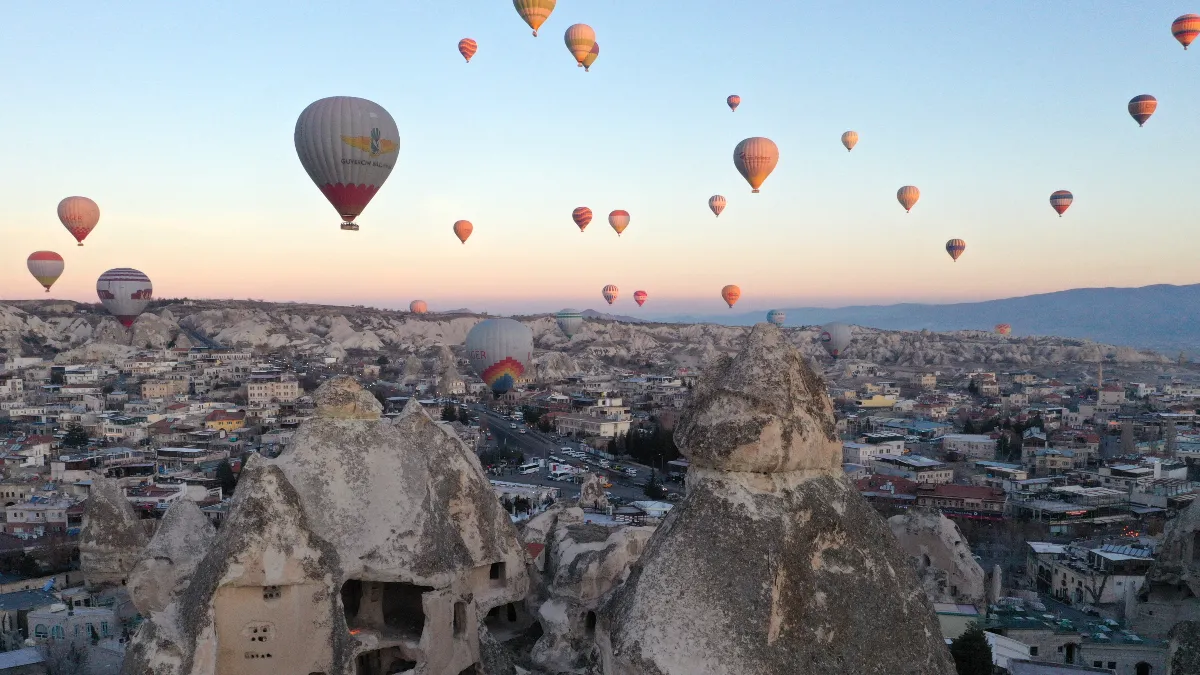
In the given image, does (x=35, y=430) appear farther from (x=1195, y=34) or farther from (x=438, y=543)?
(x=1195, y=34)

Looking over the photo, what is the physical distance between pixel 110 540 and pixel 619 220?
29.9m

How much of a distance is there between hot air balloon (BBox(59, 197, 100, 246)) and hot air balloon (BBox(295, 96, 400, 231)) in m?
18.8

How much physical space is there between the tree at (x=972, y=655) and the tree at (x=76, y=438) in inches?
1587

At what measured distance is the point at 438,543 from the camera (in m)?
9.43

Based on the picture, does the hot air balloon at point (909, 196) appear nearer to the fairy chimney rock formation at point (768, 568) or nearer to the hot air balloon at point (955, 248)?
the hot air balloon at point (955, 248)

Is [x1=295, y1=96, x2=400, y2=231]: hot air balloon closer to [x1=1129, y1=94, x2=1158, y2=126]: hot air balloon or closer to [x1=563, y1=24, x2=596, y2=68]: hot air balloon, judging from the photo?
[x1=563, y1=24, x2=596, y2=68]: hot air balloon

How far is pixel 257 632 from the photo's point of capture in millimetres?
8328

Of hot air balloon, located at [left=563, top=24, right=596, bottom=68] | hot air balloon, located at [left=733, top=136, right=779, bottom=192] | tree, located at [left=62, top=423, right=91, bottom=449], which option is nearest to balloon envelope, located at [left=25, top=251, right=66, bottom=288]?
tree, located at [left=62, top=423, right=91, bottom=449]

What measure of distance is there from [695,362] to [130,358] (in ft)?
194

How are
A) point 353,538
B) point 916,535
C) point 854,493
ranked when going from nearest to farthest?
1. point 854,493
2. point 353,538
3. point 916,535

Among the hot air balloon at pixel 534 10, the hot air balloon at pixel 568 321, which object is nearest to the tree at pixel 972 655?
the hot air balloon at pixel 534 10

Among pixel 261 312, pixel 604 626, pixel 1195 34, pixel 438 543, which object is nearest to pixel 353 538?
pixel 438 543

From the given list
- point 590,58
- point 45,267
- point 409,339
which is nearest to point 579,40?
point 590,58

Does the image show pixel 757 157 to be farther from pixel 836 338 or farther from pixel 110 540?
pixel 836 338
